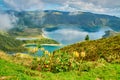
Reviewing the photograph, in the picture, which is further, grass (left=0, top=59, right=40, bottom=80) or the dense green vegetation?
the dense green vegetation

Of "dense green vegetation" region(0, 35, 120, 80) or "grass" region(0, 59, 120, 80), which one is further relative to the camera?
"dense green vegetation" region(0, 35, 120, 80)

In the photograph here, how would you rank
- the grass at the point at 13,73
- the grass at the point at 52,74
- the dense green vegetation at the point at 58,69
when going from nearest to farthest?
the grass at the point at 13,73, the grass at the point at 52,74, the dense green vegetation at the point at 58,69

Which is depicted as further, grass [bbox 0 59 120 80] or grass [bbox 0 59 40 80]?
grass [bbox 0 59 120 80]

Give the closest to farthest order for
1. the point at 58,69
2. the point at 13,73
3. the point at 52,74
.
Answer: the point at 13,73, the point at 52,74, the point at 58,69

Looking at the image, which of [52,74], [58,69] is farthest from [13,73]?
[58,69]

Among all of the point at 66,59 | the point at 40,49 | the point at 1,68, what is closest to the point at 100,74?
the point at 66,59

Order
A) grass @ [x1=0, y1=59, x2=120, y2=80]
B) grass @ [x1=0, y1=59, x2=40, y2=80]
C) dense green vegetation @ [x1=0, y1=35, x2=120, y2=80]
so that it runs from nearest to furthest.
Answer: grass @ [x1=0, y1=59, x2=40, y2=80]
grass @ [x1=0, y1=59, x2=120, y2=80]
dense green vegetation @ [x1=0, y1=35, x2=120, y2=80]

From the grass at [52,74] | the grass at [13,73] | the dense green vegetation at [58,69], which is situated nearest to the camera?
the grass at [13,73]

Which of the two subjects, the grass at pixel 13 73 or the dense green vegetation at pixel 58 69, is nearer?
the grass at pixel 13 73

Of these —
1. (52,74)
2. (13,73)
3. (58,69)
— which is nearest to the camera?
(13,73)

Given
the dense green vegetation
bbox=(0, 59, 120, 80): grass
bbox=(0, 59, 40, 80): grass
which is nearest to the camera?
bbox=(0, 59, 40, 80): grass

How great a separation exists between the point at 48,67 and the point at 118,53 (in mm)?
11195

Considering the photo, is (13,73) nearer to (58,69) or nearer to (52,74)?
(52,74)

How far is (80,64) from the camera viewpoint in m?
22.6
